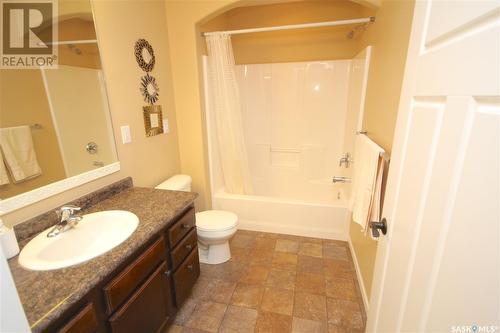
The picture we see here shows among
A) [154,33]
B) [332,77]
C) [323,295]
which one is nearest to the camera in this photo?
[323,295]

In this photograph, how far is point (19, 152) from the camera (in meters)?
1.09

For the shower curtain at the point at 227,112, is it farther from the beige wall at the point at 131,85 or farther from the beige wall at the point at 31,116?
the beige wall at the point at 31,116

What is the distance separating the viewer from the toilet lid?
199 centimetres

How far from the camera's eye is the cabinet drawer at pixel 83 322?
2.62 ft

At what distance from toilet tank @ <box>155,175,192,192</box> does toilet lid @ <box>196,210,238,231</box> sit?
1.00ft

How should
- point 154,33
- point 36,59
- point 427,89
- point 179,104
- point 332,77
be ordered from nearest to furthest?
point 427,89 < point 36,59 < point 154,33 < point 179,104 < point 332,77

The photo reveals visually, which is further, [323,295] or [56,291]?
[323,295]

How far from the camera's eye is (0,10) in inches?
39.0

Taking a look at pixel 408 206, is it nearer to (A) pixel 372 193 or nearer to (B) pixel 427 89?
(B) pixel 427 89

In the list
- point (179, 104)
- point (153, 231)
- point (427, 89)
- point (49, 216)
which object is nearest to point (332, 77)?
point (179, 104)

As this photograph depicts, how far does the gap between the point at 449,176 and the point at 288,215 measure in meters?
2.04

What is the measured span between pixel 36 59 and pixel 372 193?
1.92 meters

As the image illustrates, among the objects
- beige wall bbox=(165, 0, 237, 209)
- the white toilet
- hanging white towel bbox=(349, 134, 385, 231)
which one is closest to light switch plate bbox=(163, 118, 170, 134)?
beige wall bbox=(165, 0, 237, 209)

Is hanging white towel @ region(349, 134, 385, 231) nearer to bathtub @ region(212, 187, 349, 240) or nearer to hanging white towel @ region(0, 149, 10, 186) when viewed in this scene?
bathtub @ region(212, 187, 349, 240)
